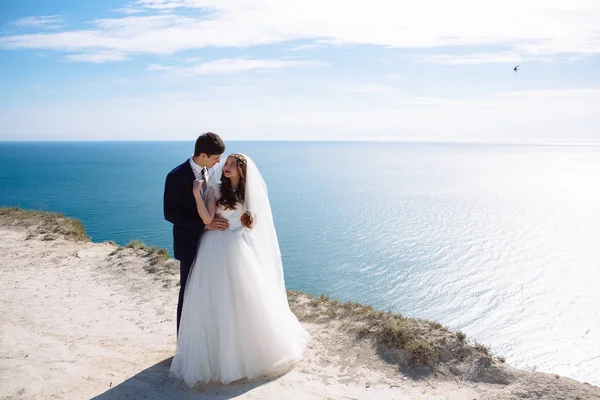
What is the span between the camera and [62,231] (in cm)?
1521

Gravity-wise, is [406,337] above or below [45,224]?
below

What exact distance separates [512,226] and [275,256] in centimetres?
4996

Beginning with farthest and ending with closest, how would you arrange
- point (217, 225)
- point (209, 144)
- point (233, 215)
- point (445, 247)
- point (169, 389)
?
1. point (445, 247)
2. point (233, 215)
3. point (217, 225)
4. point (169, 389)
5. point (209, 144)

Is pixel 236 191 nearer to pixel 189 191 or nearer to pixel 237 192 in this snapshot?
pixel 237 192

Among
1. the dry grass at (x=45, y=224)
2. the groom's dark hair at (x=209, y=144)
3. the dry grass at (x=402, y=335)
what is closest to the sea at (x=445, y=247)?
the dry grass at (x=402, y=335)

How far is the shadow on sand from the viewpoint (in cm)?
568

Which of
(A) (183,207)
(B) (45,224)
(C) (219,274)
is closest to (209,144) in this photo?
(A) (183,207)

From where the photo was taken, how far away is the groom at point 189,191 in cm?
579

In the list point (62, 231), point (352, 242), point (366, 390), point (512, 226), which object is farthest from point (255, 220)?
point (512, 226)

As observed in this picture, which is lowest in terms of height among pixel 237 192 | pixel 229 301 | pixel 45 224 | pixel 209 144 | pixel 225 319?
pixel 45 224

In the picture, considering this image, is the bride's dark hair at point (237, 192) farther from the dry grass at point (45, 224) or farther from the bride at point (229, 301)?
the dry grass at point (45, 224)

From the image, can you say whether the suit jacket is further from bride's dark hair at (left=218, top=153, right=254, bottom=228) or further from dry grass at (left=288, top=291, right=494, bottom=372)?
dry grass at (left=288, top=291, right=494, bottom=372)

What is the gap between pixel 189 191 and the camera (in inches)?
237

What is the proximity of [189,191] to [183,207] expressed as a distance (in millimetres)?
249
